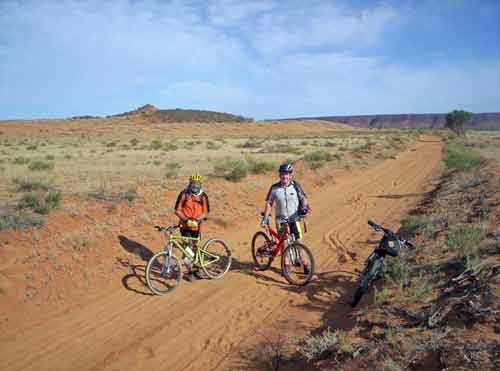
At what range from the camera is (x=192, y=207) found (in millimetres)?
6527

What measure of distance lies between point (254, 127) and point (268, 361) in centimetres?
9179

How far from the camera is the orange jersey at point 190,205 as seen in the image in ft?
21.2

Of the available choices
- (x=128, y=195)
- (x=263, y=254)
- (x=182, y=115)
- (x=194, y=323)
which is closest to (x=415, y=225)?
(x=263, y=254)

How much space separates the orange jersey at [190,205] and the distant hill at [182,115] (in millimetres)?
103339

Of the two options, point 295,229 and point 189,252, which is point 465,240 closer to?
point 295,229

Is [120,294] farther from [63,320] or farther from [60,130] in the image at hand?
[60,130]

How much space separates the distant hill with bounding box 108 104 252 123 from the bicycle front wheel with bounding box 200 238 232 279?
103m

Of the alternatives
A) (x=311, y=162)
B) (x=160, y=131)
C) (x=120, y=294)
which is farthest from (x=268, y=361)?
(x=160, y=131)

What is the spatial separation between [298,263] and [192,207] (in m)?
2.13

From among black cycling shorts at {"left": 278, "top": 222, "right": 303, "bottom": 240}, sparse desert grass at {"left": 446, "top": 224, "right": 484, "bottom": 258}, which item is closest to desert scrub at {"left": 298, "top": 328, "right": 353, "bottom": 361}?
black cycling shorts at {"left": 278, "top": 222, "right": 303, "bottom": 240}

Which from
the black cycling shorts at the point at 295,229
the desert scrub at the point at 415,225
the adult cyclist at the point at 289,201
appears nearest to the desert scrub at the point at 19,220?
the adult cyclist at the point at 289,201

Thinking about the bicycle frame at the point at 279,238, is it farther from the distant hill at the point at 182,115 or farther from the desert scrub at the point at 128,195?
the distant hill at the point at 182,115

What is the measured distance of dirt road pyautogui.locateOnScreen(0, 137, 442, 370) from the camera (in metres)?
4.60

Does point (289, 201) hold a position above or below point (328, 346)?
above
